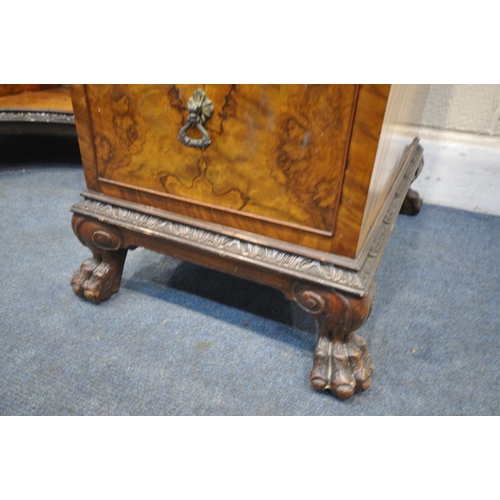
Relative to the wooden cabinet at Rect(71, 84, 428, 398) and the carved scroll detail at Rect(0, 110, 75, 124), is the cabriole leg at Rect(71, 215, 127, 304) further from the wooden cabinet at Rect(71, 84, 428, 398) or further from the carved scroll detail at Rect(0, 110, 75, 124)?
the carved scroll detail at Rect(0, 110, 75, 124)

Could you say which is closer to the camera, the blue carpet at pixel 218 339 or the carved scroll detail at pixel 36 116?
the blue carpet at pixel 218 339

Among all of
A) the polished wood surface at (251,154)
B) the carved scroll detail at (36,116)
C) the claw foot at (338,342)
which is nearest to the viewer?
the polished wood surface at (251,154)

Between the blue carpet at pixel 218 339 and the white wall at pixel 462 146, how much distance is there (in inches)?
8.7

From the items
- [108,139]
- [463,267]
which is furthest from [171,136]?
[463,267]

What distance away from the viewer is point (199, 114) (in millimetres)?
705

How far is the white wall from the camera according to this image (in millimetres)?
1299

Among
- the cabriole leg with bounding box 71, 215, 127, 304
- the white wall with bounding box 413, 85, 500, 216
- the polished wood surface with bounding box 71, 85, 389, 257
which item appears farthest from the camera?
the white wall with bounding box 413, 85, 500, 216

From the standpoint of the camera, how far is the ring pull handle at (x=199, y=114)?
69 centimetres

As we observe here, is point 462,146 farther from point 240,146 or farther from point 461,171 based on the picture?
point 240,146

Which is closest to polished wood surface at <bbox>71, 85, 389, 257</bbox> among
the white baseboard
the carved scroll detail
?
the carved scroll detail

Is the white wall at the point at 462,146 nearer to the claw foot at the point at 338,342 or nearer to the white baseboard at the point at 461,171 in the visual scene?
the white baseboard at the point at 461,171

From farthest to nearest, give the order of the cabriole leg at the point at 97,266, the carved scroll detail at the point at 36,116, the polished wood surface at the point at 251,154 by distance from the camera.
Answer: the carved scroll detail at the point at 36,116
the cabriole leg at the point at 97,266
the polished wood surface at the point at 251,154

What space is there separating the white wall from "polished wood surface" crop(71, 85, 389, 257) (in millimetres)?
836

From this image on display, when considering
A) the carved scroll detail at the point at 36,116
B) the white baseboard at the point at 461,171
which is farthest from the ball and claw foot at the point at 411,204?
the carved scroll detail at the point at 36,116
